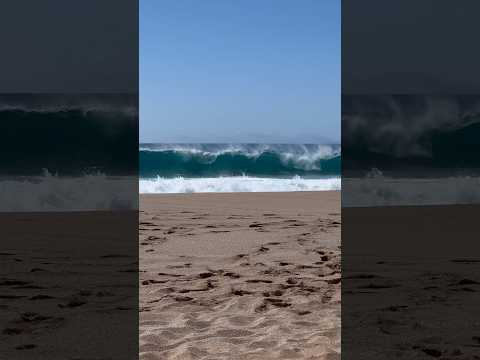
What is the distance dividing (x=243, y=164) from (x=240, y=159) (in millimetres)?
310

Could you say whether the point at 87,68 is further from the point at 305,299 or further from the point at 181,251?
the point at 305,299

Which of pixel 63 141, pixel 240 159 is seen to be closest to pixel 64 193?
pixel 63 141

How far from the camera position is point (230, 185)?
11.8 metres

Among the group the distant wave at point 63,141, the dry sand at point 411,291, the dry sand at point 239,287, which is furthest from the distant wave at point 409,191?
the distant wave at point 63,141

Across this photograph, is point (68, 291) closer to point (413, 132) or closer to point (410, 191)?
point (410, 191)

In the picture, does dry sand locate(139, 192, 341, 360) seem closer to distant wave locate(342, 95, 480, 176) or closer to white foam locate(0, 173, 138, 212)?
white foam locate(0, 173, 138, 212)

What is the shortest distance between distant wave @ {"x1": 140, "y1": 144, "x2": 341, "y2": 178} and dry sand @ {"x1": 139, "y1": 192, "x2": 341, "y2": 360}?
823cm

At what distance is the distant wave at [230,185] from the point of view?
10980 mm

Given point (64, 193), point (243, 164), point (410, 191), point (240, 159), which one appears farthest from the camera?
point (240, 159)

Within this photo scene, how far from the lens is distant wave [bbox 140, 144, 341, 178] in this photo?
45.8ft

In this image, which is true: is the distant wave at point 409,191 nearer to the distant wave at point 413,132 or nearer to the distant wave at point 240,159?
the distant wave at point 413,132

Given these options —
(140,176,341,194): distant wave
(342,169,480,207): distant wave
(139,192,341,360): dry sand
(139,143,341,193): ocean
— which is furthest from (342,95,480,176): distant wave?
(139,143,341,193): ocean

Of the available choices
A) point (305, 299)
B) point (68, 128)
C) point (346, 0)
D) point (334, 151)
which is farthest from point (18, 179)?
point (334, 151)

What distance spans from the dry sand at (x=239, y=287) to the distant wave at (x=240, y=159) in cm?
823
